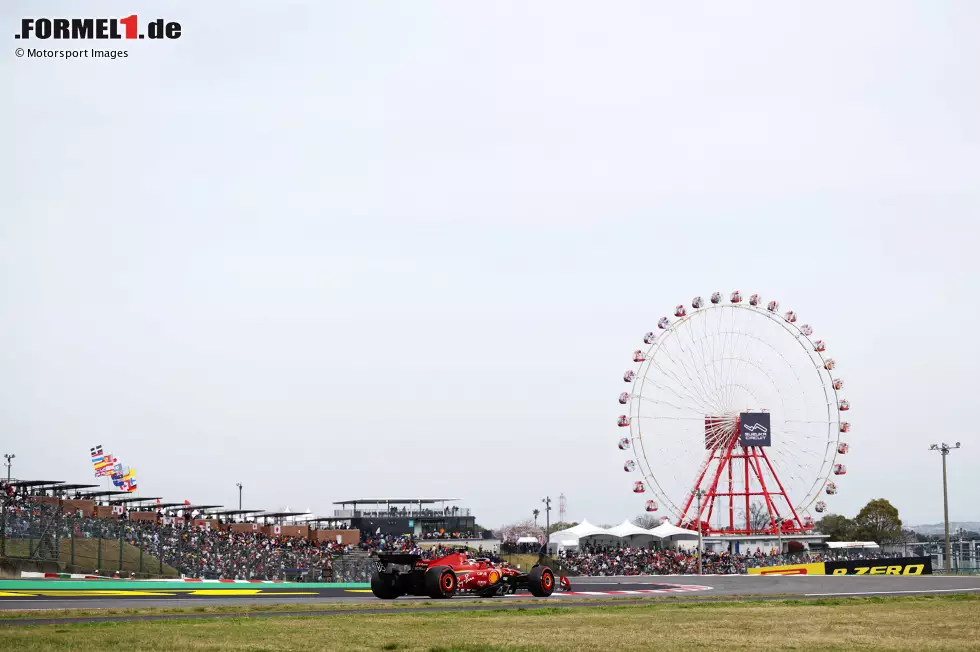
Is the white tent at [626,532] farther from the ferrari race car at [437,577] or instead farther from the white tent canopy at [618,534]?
the ferrari race car at [437,577]

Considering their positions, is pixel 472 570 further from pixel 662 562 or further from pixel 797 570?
pixel 662 562

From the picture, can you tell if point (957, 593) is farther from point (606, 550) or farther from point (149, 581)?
point (606, 550)

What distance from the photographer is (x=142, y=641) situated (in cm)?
1659

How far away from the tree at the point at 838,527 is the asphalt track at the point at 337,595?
4344 inches

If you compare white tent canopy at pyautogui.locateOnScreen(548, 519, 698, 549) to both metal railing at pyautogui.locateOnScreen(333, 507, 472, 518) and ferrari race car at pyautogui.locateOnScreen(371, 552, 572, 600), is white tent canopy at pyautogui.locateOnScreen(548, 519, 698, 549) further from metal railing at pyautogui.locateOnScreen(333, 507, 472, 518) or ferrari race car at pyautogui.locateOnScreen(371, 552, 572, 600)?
ferrari race car at pyautogui.locateOnScreen(371, 552, 572, 600)

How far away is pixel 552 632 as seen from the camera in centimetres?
1956

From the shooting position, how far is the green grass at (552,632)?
54.5 ft

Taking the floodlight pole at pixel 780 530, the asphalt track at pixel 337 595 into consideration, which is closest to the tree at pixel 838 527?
the floodlight pole at pixel 780 530

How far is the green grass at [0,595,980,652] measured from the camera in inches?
655

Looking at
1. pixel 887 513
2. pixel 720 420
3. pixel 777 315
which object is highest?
pixel 777 315

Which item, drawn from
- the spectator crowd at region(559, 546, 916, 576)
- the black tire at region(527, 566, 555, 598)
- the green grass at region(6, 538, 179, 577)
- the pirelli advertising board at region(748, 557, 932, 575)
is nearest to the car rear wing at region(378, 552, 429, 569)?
the black tire at region(527, 566, 555, 598)

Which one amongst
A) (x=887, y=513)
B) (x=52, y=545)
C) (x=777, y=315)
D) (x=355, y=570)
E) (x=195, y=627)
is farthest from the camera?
(x=887, y=513)

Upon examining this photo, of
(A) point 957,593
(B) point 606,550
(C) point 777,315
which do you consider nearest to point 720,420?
(C) point 777,315

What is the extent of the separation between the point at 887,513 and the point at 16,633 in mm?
144374
